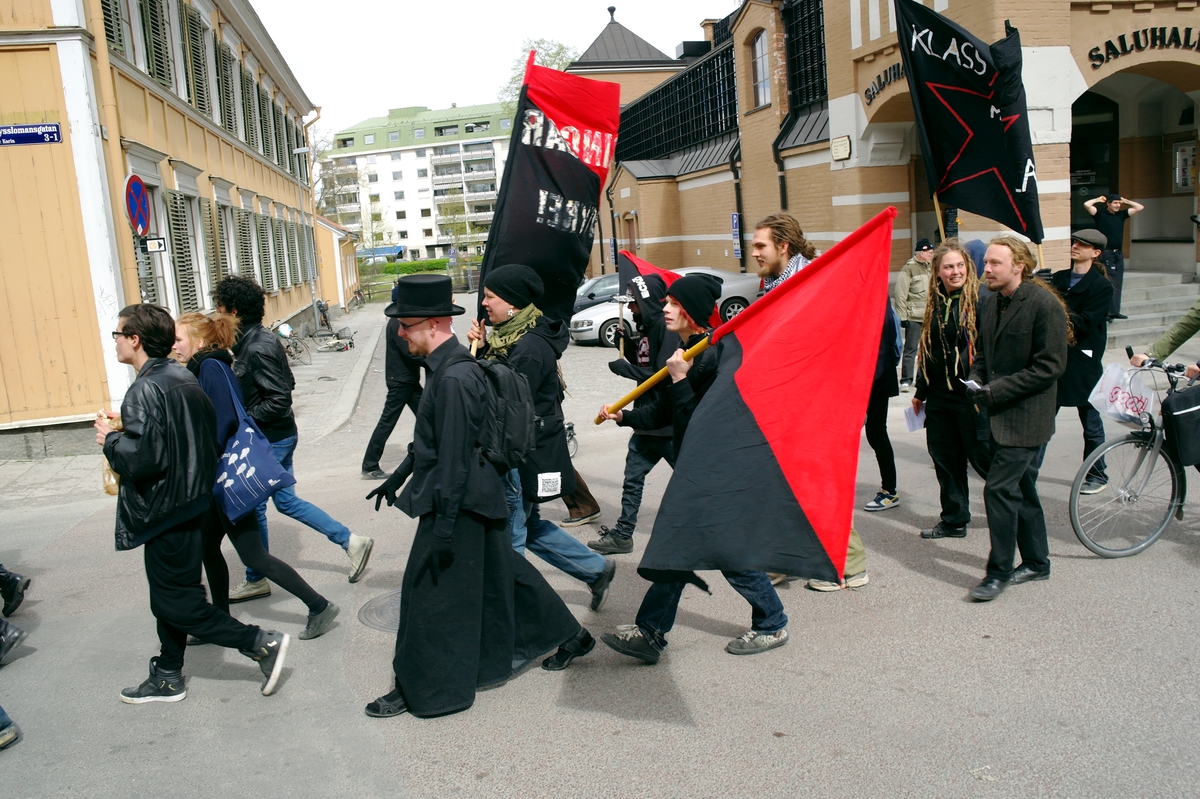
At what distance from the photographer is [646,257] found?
34344 mm

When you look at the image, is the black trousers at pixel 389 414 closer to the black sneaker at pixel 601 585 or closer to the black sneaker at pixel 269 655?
the black sneaker at pixel 601 585

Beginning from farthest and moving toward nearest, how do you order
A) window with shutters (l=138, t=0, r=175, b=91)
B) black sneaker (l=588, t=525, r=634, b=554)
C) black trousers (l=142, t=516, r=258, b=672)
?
window with shutters (l=138, t=0, r=175, b=91)
black sneaker (l=588, t=525, r=634, b=554)
black trousers (l=142, t=516, r=258, b=672)

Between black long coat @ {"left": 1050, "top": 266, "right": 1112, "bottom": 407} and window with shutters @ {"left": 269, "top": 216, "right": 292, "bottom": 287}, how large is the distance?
1980 centimetres

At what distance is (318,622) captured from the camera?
477 centimetres

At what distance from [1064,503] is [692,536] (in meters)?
4.06

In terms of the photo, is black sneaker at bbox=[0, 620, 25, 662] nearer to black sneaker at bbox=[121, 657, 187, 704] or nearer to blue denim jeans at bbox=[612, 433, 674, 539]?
black sneaker at bbox=[121, 657, 187, 704]

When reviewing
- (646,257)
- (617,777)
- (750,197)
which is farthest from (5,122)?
(646,257)

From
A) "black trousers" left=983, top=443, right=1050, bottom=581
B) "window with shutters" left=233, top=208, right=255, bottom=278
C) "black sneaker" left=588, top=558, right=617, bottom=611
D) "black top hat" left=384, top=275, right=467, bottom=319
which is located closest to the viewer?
"black top hat" left=384, top=275, right=467, bottom=319

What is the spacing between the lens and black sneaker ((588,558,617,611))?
4789mm

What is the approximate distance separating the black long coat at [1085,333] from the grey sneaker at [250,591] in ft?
17.2

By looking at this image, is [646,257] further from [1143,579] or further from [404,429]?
[1143,579]

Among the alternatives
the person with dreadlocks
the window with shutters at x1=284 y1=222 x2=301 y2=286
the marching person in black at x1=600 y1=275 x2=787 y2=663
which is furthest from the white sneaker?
the window with shutters at x1=284 y1=222 x2=301 y2=286

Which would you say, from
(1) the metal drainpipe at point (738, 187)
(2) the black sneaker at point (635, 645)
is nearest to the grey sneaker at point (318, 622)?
(2) the black sneaker at point (635, 645)

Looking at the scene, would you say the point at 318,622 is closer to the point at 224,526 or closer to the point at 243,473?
the point at 224,526
